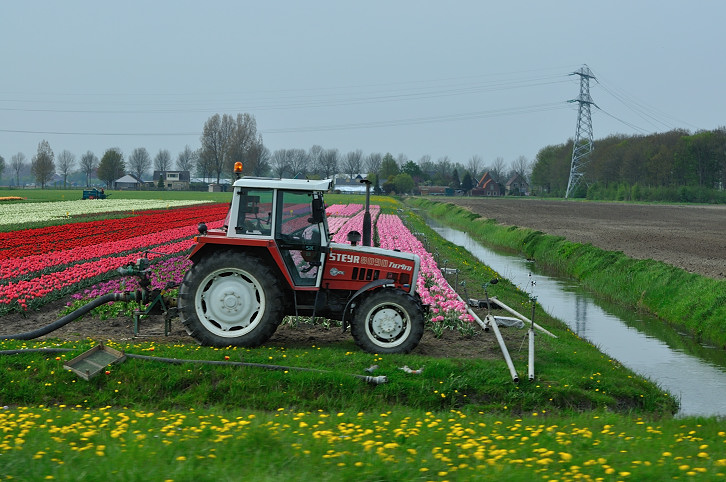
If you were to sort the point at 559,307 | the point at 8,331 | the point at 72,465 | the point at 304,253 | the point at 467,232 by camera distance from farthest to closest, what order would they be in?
the point at 467,232
the point at 559,307
the point at 8,331
the point at 304,253
the point at 72,465

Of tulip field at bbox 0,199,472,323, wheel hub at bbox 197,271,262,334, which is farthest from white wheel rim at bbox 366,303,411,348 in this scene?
tulip field at bbox 0,199,472,323

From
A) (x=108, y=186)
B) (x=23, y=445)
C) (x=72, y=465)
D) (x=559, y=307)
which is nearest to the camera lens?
(x=72, y=465)

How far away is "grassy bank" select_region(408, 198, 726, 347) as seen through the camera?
1752cm

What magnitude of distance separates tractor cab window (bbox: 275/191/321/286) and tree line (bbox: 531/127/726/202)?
328ft

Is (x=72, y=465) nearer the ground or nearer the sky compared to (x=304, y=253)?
nearer the ground

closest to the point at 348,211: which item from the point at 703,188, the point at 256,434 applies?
the point at 256,434

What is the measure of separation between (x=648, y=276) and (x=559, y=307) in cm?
300

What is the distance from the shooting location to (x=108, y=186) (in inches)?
5935

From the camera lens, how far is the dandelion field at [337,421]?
5.90 m

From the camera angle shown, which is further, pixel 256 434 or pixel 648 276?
pixel 648 276

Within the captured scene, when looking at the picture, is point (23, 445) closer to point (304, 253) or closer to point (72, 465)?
point (72, 465)

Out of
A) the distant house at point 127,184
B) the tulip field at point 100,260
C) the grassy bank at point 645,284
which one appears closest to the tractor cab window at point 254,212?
the tulip field at point 100,260

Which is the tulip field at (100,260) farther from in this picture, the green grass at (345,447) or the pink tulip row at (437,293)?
the green grass at (345,447)

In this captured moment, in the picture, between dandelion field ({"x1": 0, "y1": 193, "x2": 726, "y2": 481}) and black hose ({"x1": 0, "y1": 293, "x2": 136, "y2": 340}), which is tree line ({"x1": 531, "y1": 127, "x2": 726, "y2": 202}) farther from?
black hose ({"x1": 0, "y1": 293, "x2": 136, "y2": 340})
